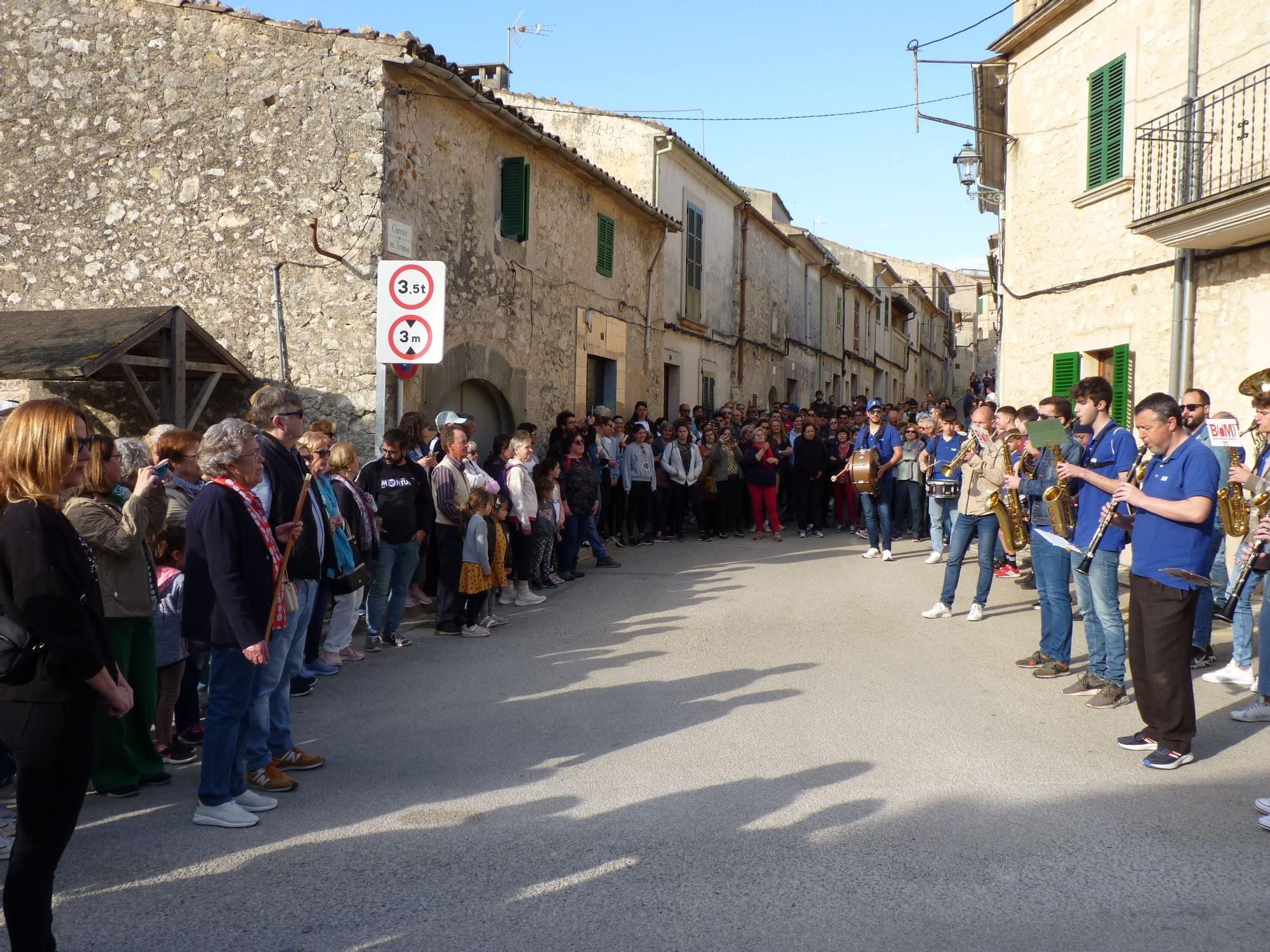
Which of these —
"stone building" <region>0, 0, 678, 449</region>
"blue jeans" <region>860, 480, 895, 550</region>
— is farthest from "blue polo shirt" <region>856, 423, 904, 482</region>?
"stone building" <region>0, 0, 678, 449</region>

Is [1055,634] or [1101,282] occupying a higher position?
[1101,282]

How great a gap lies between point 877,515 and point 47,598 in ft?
37.3

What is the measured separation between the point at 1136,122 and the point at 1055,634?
28.0 ft

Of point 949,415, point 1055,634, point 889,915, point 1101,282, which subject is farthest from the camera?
point 1101,282

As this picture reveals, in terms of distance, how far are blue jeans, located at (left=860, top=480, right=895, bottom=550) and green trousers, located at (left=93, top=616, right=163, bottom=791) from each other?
9606 millimetres

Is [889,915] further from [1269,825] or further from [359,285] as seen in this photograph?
[359,285]

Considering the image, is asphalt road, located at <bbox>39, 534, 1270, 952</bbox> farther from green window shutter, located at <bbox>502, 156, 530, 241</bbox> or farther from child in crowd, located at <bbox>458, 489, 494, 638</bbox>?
green window shutter, located at <bbox>502, 156, 530, 241</bbox>

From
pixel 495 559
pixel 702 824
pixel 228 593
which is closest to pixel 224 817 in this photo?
pixel 228 593

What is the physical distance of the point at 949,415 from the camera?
1262 cm

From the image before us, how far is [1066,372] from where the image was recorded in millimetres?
14727

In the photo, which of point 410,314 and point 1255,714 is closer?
point 1255,714

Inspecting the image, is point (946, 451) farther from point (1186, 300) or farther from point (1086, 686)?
point (1086, 686)

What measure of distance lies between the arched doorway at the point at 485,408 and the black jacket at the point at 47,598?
9.64 meters

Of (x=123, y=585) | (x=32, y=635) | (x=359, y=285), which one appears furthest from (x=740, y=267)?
(x=32, y=635)
